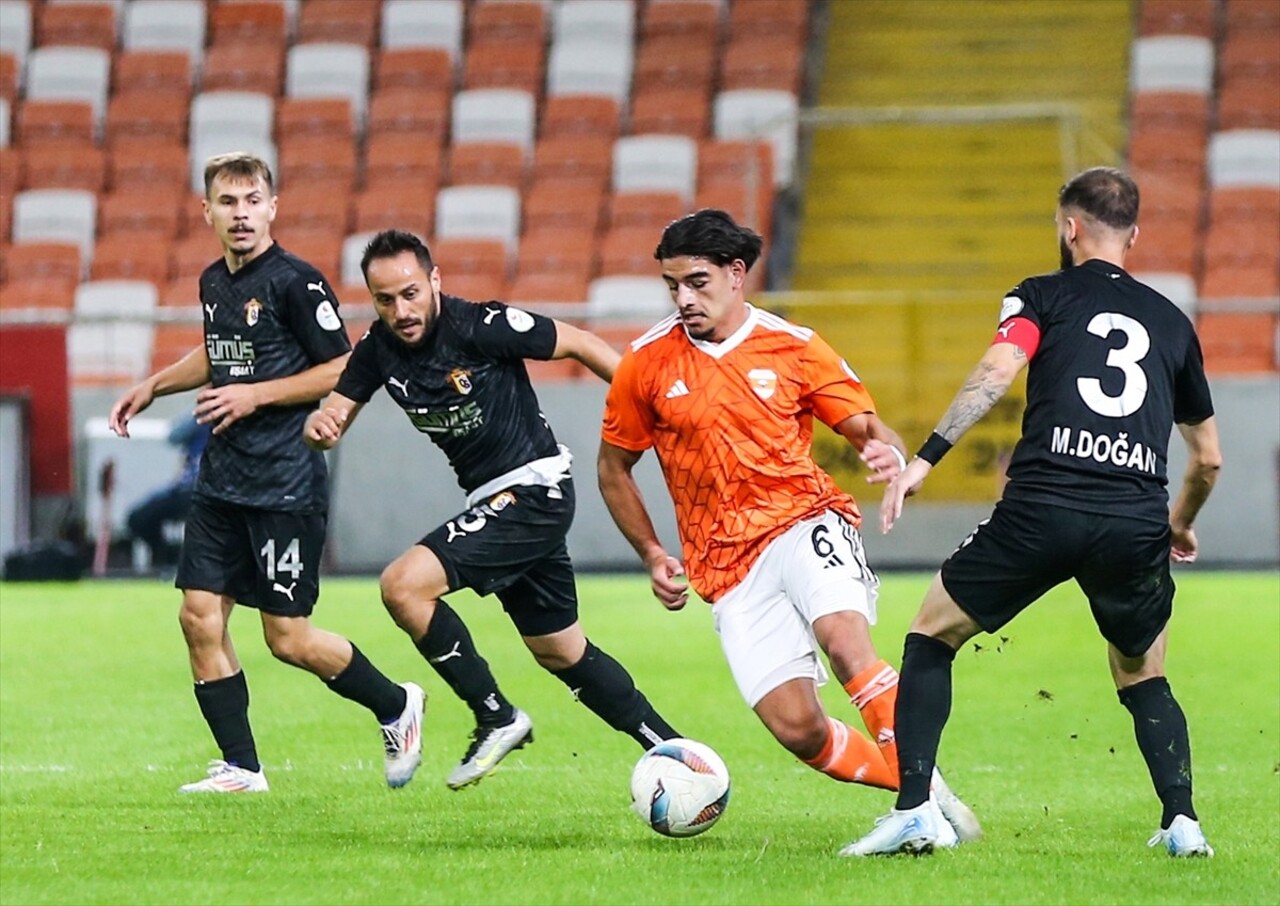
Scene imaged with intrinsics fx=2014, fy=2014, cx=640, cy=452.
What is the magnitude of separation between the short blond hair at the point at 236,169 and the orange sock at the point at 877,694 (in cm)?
298

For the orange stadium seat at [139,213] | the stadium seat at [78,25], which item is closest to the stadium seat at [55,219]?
the orange stadium seat at [139,213]

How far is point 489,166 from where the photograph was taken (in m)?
22.3

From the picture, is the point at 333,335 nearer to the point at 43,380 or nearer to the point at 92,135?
the point at 43,380

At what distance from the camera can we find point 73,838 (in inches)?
253

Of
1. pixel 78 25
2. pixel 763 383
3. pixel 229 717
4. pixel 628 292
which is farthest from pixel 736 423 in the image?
pixel 78 25

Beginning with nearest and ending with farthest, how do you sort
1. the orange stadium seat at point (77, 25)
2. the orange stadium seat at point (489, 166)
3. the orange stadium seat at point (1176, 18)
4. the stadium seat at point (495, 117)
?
the orange stadium seat at point (489, 166)
the stadium seat at point (495, 117)
the orange stadium seat at point (1176, 18)
the orange stadium seat at point (77, 25)

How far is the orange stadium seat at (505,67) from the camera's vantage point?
23.5m

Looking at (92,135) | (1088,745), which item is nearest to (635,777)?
(1088,745)

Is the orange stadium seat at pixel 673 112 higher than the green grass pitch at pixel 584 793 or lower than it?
higher

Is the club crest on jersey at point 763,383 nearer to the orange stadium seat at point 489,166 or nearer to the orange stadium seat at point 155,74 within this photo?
the orange stadium seat at point 489,166

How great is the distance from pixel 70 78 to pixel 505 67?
5.18 metres

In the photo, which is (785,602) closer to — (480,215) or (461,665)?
(461,665)

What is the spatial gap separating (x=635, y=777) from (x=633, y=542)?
0.80 meters

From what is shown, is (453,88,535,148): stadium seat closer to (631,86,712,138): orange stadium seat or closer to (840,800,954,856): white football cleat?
(631,86,712,138): orange stadium seat
